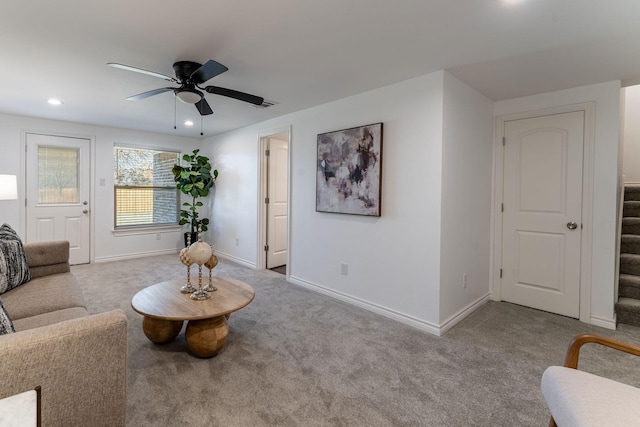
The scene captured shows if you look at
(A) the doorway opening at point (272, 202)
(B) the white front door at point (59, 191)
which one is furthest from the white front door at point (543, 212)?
(B) the white front door at point (59, 191)

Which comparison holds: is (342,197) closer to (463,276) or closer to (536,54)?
(463,276)

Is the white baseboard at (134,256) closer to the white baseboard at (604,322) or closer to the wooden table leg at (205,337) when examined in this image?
the wooden table leg at (205,337)

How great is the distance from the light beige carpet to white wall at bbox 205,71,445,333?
12.7 inches

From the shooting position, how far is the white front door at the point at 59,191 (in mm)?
4445

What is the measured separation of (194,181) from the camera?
17.2 ft

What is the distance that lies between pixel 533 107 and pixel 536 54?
1069mm

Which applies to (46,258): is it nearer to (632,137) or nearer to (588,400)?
(588,400)

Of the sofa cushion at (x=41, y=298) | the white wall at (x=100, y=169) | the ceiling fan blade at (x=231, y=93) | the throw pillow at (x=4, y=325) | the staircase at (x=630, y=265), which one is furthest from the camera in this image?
the white wall at (x=100, y=169)

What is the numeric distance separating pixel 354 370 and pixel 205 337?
3.39 feet

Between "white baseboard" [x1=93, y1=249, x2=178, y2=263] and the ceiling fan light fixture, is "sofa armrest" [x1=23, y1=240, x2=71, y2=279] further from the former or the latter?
"white baseboard" [x1=93, y1=249, x2=178, y2=263]

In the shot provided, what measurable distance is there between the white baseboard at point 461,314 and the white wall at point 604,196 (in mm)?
905

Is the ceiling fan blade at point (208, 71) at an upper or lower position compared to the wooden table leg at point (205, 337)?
upper

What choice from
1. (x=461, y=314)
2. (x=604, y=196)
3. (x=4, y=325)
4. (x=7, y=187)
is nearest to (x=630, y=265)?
(x=604, y=196)

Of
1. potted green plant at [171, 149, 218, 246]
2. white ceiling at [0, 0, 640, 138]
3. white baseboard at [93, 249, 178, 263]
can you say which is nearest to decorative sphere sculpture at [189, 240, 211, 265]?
white ceiling at [0, 0, 640, 138]
